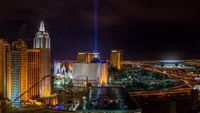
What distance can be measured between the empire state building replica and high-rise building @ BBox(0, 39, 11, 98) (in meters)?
1.11

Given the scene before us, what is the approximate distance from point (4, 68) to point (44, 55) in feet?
5.27

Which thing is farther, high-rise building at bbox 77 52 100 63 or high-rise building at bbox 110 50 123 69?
high-rise building at bbox 110 50 123 69

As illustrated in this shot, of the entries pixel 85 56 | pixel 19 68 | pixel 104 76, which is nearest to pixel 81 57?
pixel 85 56

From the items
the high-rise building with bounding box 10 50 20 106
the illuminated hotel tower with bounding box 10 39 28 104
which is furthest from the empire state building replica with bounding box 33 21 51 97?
the high-rise building with bounding box 10 50 20 106

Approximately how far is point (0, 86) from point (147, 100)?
4817 millimetres

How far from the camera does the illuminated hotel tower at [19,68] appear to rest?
11.2 m

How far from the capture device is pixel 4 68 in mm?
11195

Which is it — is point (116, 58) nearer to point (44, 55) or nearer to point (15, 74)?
point (44, 55)

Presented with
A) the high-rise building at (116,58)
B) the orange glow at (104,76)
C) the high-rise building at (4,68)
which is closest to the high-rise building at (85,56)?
the high-rise building at (116,58)

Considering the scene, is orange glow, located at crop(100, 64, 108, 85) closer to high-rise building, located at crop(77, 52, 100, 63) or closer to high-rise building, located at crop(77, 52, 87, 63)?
high-rise building, located at crop(77, 52, 100, 63)

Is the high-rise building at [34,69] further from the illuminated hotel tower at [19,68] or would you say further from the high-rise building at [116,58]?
the high-rise building at [116,58]

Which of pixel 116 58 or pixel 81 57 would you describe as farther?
pixel 116 58

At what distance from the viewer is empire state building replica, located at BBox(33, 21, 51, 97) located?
38.8 ft

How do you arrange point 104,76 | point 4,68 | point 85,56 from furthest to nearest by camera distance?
point 85,56
point 104,76
point 4,68
